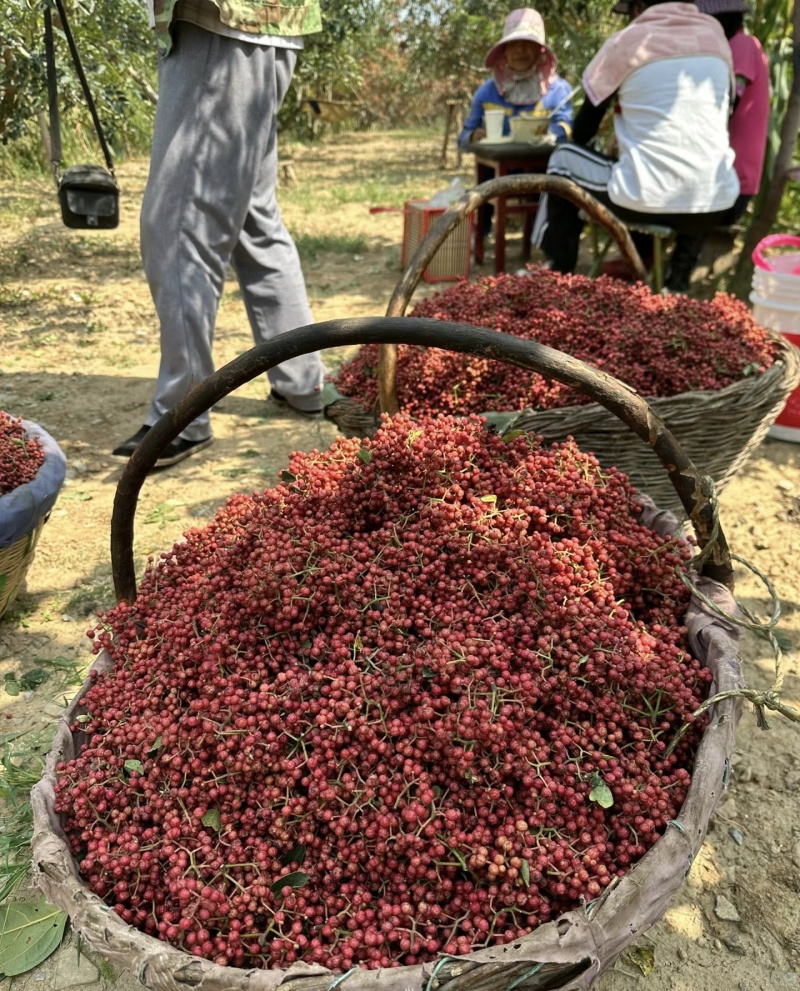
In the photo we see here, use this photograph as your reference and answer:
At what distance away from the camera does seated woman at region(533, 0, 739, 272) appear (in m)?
4.06

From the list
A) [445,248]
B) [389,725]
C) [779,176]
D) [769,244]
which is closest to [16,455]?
[389,725]

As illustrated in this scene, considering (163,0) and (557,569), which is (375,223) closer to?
(163,0)

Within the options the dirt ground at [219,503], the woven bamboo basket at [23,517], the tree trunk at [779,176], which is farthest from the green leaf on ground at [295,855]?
the tree trunk at [779,176]

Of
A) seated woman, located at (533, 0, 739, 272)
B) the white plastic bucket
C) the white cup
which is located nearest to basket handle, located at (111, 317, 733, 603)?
the white plastic bucket

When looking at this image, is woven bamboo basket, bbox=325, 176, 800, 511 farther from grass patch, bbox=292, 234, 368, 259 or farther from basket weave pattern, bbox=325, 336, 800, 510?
grass patch, bbox=292, 234, 368, 259

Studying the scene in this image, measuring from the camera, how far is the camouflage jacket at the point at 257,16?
110 inches

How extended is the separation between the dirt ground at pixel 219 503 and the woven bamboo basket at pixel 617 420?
636mm

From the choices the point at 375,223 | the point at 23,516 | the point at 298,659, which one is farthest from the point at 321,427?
the point at 375,223

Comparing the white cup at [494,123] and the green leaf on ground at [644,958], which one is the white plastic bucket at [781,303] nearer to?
the green leaf on ground at [644,958]

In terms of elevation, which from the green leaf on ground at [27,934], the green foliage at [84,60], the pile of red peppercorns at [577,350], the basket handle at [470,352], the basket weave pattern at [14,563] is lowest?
the green leaf on ground at [27,934]

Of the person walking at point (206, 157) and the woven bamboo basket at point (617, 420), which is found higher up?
the person walking at point (206, 157)

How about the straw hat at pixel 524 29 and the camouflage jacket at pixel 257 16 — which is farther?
the straw hat at pixel 524 29

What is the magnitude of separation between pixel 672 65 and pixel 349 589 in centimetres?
402

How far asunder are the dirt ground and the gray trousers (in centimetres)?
56
